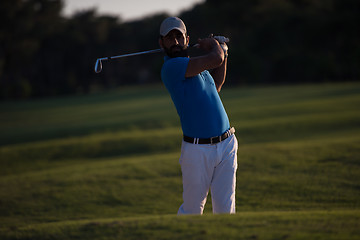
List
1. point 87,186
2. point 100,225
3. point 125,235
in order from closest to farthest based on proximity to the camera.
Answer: point 125,235
point 100,225
point 87,186

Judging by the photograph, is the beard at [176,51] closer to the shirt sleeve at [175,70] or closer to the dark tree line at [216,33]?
the shirt sleeve at [175,70]

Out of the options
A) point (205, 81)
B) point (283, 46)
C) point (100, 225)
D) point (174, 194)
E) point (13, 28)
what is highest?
point (13, 28)

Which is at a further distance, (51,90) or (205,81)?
(51,90)

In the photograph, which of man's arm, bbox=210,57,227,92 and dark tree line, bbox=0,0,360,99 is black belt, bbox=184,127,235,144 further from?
dark tree line, bbox=0,0,360,99

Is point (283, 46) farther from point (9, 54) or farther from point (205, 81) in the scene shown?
point (205, 81)

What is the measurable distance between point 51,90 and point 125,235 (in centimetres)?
5784

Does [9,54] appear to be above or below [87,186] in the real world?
above

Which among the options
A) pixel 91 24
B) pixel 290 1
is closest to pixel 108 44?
pixel 91 24

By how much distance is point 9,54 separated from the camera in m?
57.4

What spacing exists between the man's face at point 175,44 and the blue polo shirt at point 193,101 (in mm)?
102

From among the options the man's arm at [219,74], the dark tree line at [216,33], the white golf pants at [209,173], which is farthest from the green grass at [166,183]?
the dark tree line at [216,33]

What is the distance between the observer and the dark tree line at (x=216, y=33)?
50.0m

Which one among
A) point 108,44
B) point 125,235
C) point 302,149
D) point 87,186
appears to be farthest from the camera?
point 108,44

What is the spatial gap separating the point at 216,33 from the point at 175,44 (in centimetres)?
5824
